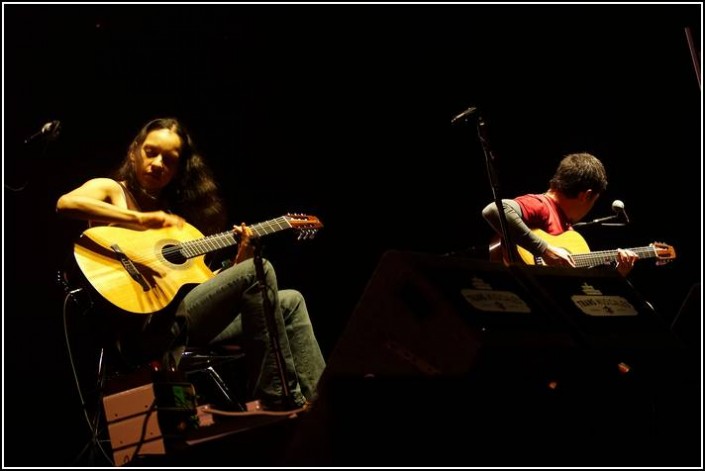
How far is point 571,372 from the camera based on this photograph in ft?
6.73

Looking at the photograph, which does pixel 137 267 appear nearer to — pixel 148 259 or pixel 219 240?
pixel 148 259

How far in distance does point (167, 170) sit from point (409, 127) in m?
2.37

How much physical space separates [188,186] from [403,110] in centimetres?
220

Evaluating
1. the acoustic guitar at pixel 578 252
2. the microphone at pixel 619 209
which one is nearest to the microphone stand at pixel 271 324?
the acoustic guitar at pixel 578 252

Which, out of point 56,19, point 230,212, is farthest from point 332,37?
point 56,19

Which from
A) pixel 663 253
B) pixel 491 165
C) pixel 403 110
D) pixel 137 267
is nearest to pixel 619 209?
pixel 663 253

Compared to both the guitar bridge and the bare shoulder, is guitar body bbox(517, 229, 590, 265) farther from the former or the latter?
the bare shoulder

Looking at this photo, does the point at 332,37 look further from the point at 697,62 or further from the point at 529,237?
the point at 697,62

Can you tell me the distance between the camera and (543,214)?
4.12 m

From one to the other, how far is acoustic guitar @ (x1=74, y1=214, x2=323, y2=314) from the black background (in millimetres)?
951

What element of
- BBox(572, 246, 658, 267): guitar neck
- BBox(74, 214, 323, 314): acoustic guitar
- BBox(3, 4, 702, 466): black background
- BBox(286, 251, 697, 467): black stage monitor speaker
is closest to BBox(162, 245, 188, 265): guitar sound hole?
BBox(74, 214, 323, 314): acoustic guitar

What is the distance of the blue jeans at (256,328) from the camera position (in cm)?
267

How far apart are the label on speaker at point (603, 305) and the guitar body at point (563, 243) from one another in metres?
1.66

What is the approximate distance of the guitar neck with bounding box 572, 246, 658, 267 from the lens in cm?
411
